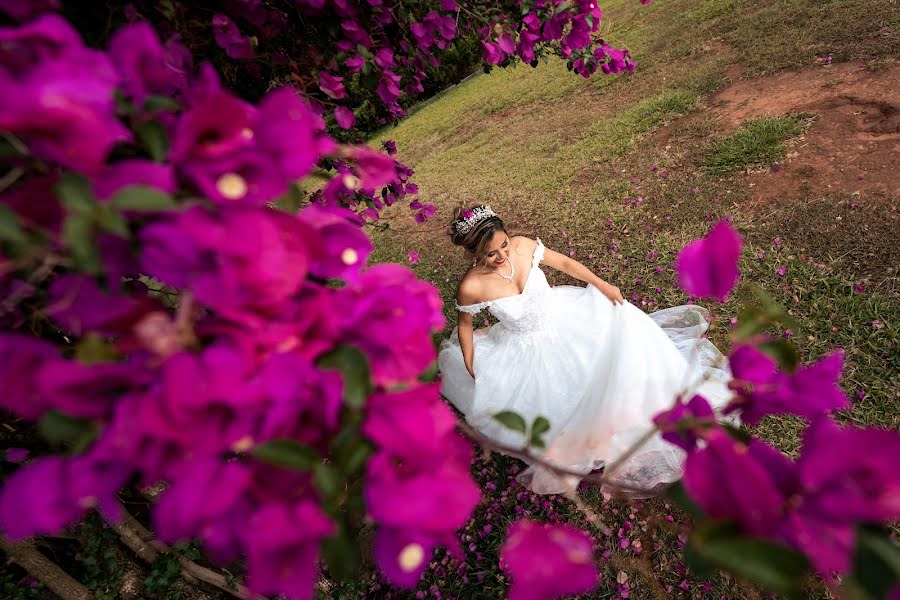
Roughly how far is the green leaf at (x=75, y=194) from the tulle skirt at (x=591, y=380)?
6.41ft

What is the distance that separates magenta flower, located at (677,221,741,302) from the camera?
2.21 feet

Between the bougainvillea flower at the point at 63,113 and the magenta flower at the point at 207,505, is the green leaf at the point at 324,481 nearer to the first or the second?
the magenta flower at the point at 207,505

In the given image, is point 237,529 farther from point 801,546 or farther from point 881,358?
point 881,358

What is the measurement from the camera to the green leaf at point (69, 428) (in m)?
0.44

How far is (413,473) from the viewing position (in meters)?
0.50

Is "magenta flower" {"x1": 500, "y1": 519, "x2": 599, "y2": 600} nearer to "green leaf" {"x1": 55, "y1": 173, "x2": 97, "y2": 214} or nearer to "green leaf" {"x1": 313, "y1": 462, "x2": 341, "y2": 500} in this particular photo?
"green leaf" {"x1": 313, "y1": 462, "x2": 341, "y2": 500}

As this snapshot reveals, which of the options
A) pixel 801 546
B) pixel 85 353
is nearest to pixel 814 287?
pixel 801 546

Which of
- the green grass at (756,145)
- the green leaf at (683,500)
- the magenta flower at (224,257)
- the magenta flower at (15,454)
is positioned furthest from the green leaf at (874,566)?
the green grass at (756,145)

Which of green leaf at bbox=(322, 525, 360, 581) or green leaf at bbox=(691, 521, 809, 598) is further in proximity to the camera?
green leaf at bbox=(322, 525, 360, 581)

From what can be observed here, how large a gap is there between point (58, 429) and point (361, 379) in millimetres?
299

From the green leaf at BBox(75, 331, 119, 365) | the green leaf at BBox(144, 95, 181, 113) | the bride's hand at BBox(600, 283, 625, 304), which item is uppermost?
the green leaf at BBox(144, 95, 181, 113)

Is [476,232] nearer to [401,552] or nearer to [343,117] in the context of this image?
[343,117]

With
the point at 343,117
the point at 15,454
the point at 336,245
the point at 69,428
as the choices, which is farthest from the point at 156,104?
the point at 15,454

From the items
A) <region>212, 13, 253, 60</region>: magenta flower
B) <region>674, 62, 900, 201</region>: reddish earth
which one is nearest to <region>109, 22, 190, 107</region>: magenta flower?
<region>212, 13, 253, 60</region>: magenta flower
